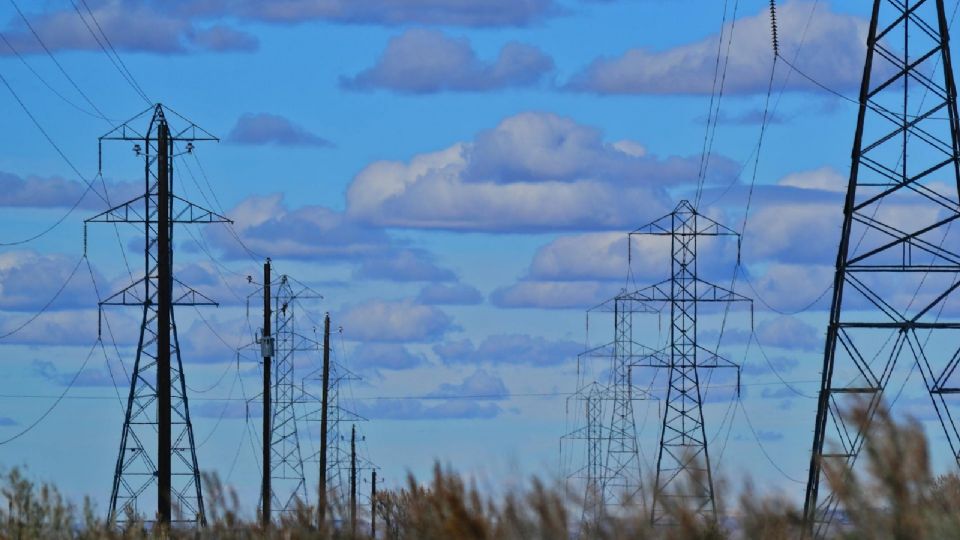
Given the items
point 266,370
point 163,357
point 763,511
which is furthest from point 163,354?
point 763,511

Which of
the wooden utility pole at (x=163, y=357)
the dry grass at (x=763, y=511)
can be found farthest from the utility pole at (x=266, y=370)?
the dry grass at (x=763, y=511)

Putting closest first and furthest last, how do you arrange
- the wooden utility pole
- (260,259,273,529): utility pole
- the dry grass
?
1. the dry grass
2. the wooden utility pole
3. (260,259,273,529): utility pole

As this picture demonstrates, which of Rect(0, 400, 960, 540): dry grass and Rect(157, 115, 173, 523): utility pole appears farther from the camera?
Rect(157, 115, 173, 523): utility pole

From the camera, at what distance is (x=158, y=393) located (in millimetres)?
32719

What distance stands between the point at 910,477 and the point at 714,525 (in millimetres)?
1624

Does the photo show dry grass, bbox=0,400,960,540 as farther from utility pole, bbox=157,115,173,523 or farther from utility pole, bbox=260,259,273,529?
utility pole, bbox=260,259,273,529

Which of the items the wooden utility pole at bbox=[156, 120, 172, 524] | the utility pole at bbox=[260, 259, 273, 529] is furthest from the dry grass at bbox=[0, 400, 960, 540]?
the utility pole at bbox=[260, 259, 273, 529]

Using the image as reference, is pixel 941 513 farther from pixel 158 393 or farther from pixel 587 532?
pixel 158 393

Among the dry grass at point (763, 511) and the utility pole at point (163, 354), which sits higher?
the utility pole at point (163, 354)

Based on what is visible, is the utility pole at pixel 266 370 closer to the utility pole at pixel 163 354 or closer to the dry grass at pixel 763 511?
the utility pole at pixel 163 354

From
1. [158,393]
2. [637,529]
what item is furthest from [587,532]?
[158,393]

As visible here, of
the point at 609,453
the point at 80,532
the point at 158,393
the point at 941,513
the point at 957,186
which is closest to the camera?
the point at 941,513

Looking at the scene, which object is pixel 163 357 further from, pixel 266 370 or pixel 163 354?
pixel 266 370

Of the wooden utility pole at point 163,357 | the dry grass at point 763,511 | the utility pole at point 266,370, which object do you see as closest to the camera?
the dry grass at point 763,511
